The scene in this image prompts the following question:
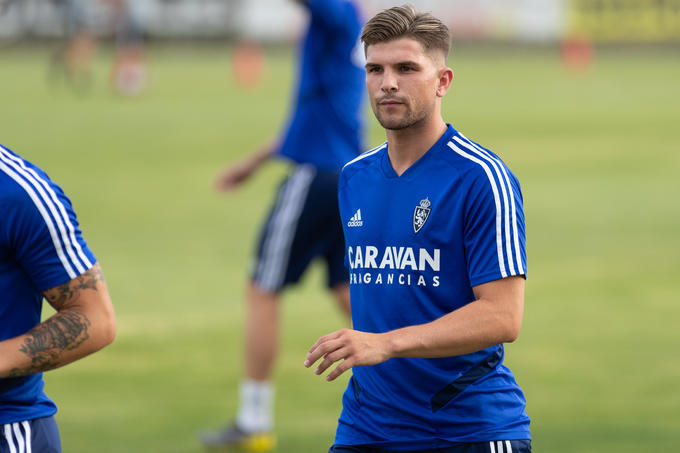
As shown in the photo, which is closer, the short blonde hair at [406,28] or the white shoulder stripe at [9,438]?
the white shoulder stripe at [9,438]

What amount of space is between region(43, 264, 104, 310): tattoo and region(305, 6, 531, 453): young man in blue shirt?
35.9 inches

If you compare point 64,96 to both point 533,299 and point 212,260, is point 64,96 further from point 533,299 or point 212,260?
point 533,299

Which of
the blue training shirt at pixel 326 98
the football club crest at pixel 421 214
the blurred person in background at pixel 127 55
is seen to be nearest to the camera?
the football club crest at pixel 421 214

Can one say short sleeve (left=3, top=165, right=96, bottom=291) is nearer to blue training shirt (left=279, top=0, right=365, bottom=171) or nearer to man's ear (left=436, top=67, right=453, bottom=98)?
man's ear (left=436, top=67, right=453, bottom=98)

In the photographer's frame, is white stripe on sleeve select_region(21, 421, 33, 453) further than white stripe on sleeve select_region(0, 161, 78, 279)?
Yes

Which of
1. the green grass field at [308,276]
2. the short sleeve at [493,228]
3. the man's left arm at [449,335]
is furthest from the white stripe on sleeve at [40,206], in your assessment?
the green grass field at [308,276]

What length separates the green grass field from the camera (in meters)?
7.90

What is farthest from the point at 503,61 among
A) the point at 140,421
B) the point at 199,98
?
the point at 140,421

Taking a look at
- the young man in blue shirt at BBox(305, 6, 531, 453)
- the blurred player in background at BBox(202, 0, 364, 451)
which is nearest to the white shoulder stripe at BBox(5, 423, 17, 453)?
the young man in blue shirt at BBox(305, 6, 531, 453)

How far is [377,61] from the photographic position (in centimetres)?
404

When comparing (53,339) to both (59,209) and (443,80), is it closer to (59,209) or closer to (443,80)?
(59,209)

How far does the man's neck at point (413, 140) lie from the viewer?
4.16 metres

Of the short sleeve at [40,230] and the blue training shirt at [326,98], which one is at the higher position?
the blue training shirt at [326,98]

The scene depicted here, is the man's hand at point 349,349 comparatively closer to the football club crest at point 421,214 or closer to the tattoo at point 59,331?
the football club crest at point 421,214
